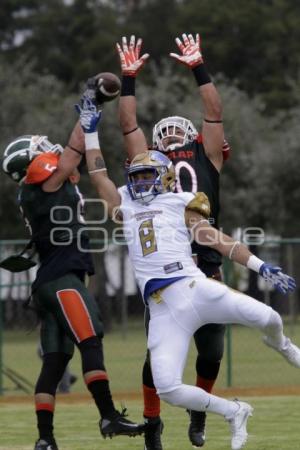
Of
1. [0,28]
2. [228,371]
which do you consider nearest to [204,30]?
[0,28]

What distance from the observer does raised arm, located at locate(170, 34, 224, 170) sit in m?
7.95

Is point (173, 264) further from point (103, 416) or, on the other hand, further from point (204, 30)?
point (204, 30)

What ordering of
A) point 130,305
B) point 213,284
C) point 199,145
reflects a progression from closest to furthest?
point 213,284, point 199,145, point 130,305

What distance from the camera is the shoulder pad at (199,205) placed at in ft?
23.5

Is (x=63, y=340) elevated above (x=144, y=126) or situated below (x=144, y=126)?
below

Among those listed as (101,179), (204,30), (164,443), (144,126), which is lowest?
(164,443)

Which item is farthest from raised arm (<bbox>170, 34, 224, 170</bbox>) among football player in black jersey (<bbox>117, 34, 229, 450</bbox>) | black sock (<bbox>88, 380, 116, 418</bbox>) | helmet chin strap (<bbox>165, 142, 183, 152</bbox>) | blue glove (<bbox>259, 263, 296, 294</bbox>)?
black sock (<bbox>88, 380, 116, 418</bbox>)

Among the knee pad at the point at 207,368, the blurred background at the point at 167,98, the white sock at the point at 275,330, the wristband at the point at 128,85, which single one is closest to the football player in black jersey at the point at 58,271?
the wristband at the point at 128,85

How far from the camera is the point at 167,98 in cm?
3058

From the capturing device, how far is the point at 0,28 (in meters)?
50.5

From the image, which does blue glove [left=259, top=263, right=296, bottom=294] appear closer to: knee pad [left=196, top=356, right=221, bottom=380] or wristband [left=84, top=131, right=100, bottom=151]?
knee pad [left=196, top=356, right=221, bottom=380]

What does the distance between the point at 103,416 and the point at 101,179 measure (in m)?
1.50

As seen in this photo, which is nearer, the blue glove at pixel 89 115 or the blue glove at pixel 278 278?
the blue glove at pixel 278 278

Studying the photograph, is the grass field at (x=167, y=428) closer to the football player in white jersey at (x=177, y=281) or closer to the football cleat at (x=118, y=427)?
the football cleat at (x=118, y=427)
